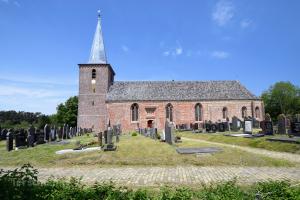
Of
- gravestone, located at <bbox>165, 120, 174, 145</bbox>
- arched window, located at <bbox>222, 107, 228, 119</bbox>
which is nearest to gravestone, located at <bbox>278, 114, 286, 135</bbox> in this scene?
gravestone, located at <bbox>165, 120, 174, 145</bbox>

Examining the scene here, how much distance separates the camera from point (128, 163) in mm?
11844

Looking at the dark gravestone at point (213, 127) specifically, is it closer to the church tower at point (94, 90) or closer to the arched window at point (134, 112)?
the arched window at point (134, 112)

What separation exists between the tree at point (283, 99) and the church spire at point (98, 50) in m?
56.0

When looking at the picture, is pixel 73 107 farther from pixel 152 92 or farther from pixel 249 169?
pixel 249 169

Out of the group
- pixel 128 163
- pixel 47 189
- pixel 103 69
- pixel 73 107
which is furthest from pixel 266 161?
pixel 73 107

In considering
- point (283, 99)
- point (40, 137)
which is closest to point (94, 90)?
point (40, 137)

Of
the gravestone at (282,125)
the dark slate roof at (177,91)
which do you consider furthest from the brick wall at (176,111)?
the gravestone at (282,125)

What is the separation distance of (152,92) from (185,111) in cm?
693

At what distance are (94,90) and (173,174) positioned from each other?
37.5m

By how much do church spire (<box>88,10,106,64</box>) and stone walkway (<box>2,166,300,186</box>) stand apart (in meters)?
37.4

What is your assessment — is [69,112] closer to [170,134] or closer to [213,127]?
[213,127]

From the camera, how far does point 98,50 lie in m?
47.3

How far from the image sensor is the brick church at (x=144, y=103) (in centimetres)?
4381

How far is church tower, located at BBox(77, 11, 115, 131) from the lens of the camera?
43469mm
